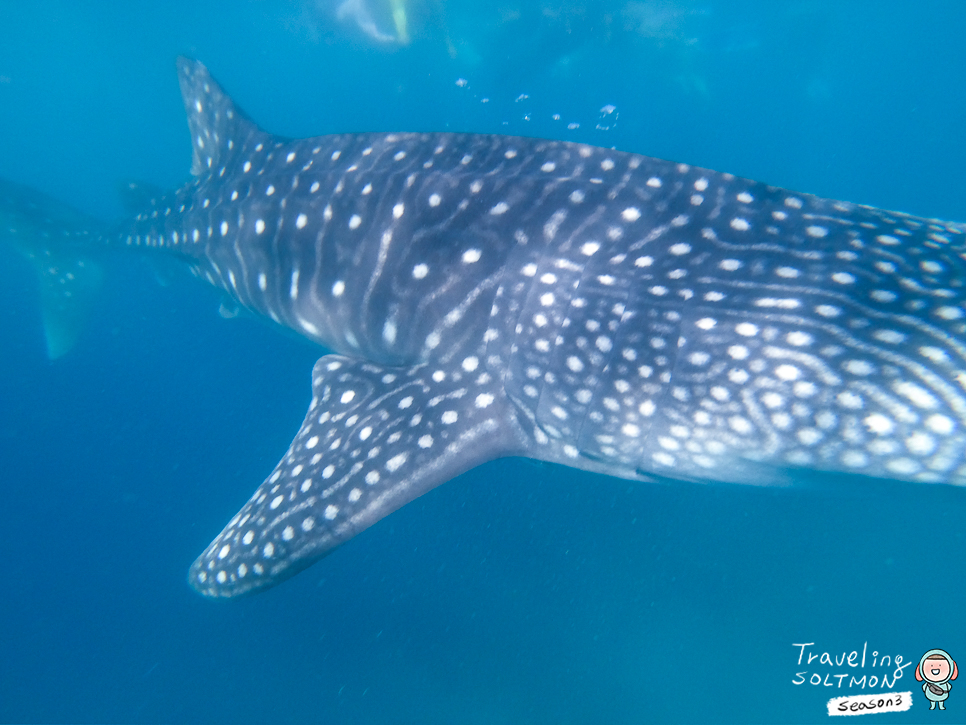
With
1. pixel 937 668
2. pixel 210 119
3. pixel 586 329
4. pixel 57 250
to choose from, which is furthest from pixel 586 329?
pixel 57 250

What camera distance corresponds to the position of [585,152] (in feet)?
11.0

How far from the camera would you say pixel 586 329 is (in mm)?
2918

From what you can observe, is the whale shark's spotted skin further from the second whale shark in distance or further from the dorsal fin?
the dorsal fin

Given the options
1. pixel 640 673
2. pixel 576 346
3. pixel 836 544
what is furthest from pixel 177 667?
pixel 836 544

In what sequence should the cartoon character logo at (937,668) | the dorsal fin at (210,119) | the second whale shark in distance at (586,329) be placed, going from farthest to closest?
the dorsal fin at (210,119), the cartoon character logo at (937,668), the second whale shark in distance at (586,329)

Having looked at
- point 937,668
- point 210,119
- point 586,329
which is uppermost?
point 210,119

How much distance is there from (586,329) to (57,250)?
9.08 metres

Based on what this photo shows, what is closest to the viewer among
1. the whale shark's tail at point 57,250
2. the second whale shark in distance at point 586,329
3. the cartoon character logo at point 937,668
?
the second whale shark in distance at point 586,329

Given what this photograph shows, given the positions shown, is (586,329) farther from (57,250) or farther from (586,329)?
(57,250)

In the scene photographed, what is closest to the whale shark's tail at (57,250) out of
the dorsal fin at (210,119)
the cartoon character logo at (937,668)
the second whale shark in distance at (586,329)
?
the dorsal fin at (210,119)

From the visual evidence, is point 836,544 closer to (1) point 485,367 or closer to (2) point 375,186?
(1) point 485,367

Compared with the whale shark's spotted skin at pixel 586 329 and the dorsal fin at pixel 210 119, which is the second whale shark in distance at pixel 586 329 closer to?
the whale shark's spotted skin at pixel 586 329

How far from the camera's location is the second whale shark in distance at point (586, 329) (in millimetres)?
2402

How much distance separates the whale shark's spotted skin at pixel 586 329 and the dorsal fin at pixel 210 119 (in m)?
1.48
